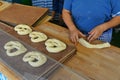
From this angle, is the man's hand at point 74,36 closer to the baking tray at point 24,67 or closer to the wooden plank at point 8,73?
the baking tray at point 24,67

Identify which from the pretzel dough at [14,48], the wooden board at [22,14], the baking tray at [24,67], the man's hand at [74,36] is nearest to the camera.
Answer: the baking tray at [24,67]

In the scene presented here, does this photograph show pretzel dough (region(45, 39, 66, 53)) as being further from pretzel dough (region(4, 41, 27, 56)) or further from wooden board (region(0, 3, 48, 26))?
wooden board (region(0, 3, 48, 26))

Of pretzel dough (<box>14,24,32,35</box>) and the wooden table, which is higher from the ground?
pretzel dough (<box>14,24,32,35</box>)

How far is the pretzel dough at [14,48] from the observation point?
0.85m

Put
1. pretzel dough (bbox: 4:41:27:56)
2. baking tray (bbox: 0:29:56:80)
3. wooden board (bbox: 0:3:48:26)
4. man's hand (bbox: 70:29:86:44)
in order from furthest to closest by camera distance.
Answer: wooden board (bbox: 0:3:48:26) → man's hand (bbox: 70:29:86:44) → pretzel dough (bbox: 4:41:27:56) → baking tray (bbox: 0:29:56:80)

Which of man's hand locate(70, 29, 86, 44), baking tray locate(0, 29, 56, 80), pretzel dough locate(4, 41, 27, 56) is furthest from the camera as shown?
man's hand locate(70, 29, 86, 44)

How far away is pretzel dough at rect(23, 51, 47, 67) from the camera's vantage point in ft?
2.58

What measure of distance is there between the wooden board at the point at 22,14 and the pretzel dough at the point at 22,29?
49 millimetres

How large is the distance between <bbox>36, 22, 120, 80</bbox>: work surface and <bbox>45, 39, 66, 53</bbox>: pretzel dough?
0.07m

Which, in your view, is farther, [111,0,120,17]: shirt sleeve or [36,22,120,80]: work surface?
[111,0,120,17]: shirt sleeve

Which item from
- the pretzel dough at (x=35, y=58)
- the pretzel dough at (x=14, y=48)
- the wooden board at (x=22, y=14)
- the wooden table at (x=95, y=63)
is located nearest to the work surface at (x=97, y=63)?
the wooden table at (x=95, y=63)

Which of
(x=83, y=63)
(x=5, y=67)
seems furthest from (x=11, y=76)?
(x=83, y=63)

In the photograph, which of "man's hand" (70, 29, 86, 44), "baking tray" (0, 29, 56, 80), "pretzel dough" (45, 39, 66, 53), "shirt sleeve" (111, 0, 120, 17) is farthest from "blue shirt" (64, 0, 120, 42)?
"baking tray" (0, 29, 56, 80)

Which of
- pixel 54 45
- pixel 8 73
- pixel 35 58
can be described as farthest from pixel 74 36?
pixel 8 73
